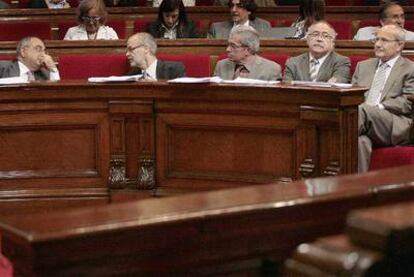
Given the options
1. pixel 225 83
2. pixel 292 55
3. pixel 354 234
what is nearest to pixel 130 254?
pixel 354 234

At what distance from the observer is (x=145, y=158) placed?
199 inches

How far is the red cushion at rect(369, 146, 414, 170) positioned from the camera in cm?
475

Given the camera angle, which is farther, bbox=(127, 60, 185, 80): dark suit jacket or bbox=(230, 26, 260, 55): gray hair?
bbox=(127, 60, 185, 80): dark suit jacket

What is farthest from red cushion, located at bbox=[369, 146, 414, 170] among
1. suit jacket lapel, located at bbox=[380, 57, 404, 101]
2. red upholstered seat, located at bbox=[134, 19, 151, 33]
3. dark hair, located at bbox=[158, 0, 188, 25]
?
red upholstered seat, located at bbox=[134, 19, 151, 33]

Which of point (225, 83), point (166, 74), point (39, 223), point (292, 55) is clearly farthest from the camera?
point (292, 55)

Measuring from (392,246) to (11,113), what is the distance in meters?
4.13

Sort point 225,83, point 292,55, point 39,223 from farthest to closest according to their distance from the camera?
point 292,55, point 225,83, point 39,223

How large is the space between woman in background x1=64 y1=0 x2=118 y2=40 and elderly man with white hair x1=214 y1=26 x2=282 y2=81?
1697mm

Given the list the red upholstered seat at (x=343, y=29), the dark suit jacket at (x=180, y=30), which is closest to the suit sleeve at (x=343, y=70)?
the dark suit jacket at (x=180, y=30)

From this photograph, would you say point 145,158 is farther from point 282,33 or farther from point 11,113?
point 282,33

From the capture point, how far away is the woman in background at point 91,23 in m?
6.90

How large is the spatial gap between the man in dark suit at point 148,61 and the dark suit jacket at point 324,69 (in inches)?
26.3

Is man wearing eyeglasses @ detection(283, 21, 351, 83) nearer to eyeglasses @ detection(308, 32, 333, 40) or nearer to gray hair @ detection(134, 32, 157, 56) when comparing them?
eyeglasses @ detection(308, 32, 333, 40)

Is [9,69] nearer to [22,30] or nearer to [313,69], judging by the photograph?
[313,69]
